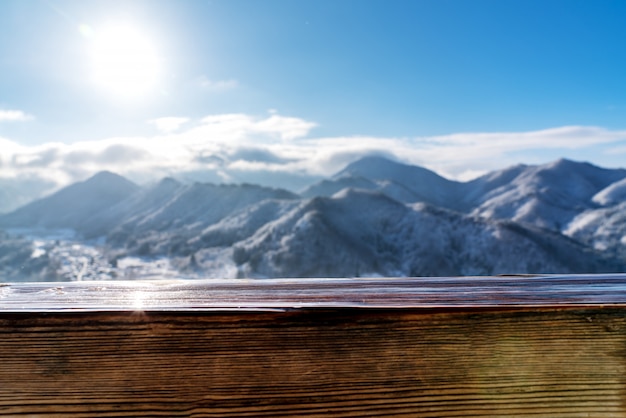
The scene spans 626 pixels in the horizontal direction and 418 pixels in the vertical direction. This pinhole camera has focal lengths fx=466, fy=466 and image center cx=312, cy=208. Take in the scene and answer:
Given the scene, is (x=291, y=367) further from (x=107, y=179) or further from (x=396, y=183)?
(x=107, y=179)

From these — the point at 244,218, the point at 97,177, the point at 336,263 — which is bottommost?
the point at 336,263

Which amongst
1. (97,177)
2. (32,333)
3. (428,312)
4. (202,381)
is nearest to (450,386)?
(428,312)

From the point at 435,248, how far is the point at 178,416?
204 ft

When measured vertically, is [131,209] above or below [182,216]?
above

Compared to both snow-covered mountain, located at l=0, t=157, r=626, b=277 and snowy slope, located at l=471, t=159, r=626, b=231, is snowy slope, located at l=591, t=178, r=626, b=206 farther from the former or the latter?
snowy slope, located at l=471, t=159, r=626, b=231

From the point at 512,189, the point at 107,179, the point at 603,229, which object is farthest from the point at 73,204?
the point at 603,229

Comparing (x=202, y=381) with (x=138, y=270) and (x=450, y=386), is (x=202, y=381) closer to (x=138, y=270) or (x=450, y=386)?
(x=450, y=386)

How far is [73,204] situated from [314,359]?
5116 inches

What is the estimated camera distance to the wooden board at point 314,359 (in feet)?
2.77

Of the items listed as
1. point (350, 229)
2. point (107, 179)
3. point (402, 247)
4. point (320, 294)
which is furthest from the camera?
point (107, 179)

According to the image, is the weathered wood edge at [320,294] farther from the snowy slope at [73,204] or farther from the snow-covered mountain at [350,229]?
the snowy slope at [73,204]

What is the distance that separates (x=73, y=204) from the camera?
116m

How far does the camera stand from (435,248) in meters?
60.8

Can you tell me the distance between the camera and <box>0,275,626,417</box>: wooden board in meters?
0.85
